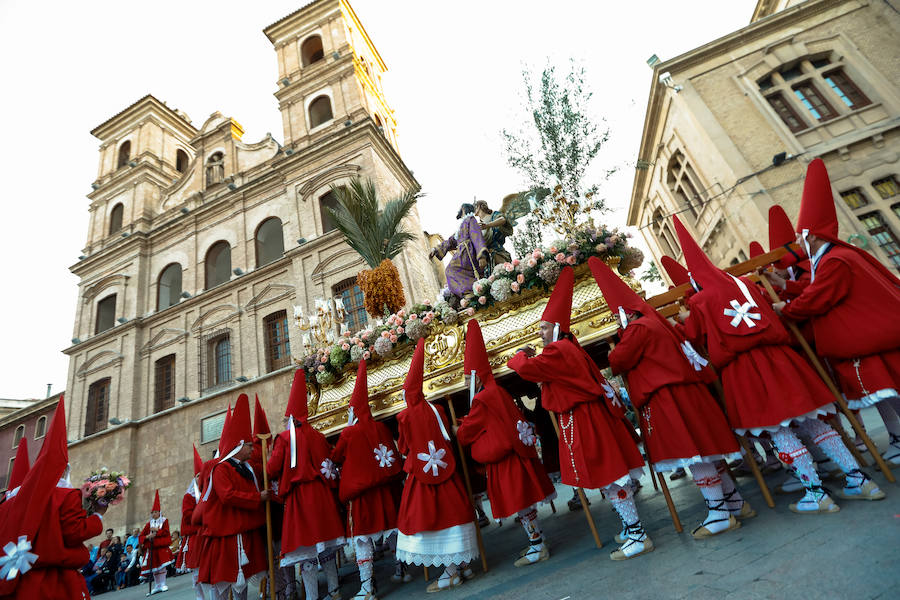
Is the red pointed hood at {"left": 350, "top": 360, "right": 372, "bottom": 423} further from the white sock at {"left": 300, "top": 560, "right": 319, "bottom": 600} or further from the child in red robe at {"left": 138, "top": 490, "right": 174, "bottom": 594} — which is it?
the child in red robe at {"left": 138, "top": 490, "right": 174, "bottom": 594}

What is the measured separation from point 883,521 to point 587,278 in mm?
2875

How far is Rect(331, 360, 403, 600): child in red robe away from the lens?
4.32m

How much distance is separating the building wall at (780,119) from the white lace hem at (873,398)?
11.4 meters

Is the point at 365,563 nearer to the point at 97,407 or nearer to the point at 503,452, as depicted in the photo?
the point at 503,452

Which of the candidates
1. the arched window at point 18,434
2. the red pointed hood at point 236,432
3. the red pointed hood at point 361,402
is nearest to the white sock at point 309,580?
the red pointed hood at point 236,432

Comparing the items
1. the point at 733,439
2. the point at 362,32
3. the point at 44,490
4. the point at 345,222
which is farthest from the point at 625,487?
the point at 362,32

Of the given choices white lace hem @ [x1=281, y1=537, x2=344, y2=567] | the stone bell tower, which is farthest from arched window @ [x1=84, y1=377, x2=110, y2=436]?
white lace hem @ [x1=281, y1=537, x2=344, y2=567]

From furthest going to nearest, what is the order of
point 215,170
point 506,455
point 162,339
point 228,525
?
1. point 215,170
2. point 162,339
3. point 228,525
4. point 506,455

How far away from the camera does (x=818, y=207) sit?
3.48 m

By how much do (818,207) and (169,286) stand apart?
23.1 metres

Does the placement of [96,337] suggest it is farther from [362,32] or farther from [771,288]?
[771,288]

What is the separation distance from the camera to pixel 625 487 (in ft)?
10.8

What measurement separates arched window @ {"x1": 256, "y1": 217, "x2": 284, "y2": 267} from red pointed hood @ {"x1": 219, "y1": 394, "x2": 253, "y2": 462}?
14215 millimetres

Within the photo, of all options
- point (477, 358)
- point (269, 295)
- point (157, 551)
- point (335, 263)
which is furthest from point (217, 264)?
point (477, 358)
